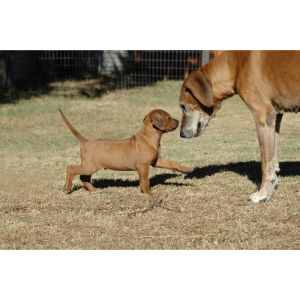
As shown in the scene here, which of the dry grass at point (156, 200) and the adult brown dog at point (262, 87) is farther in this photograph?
the adult brown dog at point (262, 87)

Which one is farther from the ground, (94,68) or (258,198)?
(258,198)

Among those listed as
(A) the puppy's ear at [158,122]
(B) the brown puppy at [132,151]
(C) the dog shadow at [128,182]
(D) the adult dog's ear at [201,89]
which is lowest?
(C) the dog shadow at [128,182]

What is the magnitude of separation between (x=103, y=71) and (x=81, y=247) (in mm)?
14553

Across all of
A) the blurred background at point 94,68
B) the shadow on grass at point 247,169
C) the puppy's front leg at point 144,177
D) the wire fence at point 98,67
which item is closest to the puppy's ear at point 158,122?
the puppy's front leg at point 144,177

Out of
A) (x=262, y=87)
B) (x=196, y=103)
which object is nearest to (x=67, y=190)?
(x=196, y=103)

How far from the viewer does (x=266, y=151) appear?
674 centimetres

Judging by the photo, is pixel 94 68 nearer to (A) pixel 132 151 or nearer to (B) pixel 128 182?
(B) pixel 128 182

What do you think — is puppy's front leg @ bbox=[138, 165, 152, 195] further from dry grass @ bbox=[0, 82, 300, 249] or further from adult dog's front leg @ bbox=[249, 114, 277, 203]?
adult dog's front leg @ bbox=[249, 114, 277, 203]

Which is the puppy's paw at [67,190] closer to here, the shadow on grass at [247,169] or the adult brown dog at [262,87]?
the shadow on grass at [247,169]

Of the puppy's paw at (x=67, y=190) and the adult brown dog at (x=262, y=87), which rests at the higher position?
the adult brown dog at (x=262, y=87)

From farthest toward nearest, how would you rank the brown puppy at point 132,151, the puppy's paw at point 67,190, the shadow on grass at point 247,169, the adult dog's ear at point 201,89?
the shadow on grass at point 247,169 < the puppy's paw at point 67,190 < the adult dog's ear at point 201,89 < the brown puppy at point 132,151

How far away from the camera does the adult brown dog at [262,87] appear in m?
6.61

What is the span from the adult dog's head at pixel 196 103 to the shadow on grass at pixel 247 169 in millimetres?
902

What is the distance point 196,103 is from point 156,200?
3.89ft
